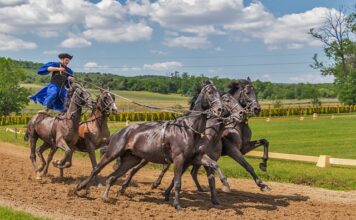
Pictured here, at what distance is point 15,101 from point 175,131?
6706cm

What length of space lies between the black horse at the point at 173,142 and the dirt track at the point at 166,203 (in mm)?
564

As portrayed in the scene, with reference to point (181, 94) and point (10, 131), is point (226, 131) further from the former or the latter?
point (181, 94)

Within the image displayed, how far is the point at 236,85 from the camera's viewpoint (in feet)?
38.6

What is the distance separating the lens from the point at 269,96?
137 metres

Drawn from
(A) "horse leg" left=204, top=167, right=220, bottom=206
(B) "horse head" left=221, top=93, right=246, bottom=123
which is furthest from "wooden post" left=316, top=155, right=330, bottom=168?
(A) "horse leg" left=204, top=167, right=220, bottom=206

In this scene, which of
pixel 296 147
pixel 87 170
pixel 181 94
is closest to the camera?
pixel 87 170

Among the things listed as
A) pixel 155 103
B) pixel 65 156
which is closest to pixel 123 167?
pixel 65 156

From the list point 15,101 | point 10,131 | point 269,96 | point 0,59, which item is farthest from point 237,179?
point 269,96

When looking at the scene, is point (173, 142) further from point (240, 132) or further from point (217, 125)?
point (240, 132)

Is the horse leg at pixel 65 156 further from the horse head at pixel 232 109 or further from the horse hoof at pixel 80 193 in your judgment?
the horse head at pixel 232 109

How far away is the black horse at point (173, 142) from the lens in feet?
32.2

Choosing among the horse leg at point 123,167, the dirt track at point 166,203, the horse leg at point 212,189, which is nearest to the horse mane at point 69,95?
the dirt track at point 166,203

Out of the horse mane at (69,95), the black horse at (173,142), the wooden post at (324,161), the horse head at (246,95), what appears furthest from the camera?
the wooden post at (324,161)

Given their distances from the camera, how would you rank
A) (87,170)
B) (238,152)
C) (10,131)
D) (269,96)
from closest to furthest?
(238,152)
(87,170)
(10,131)
(269,96)
